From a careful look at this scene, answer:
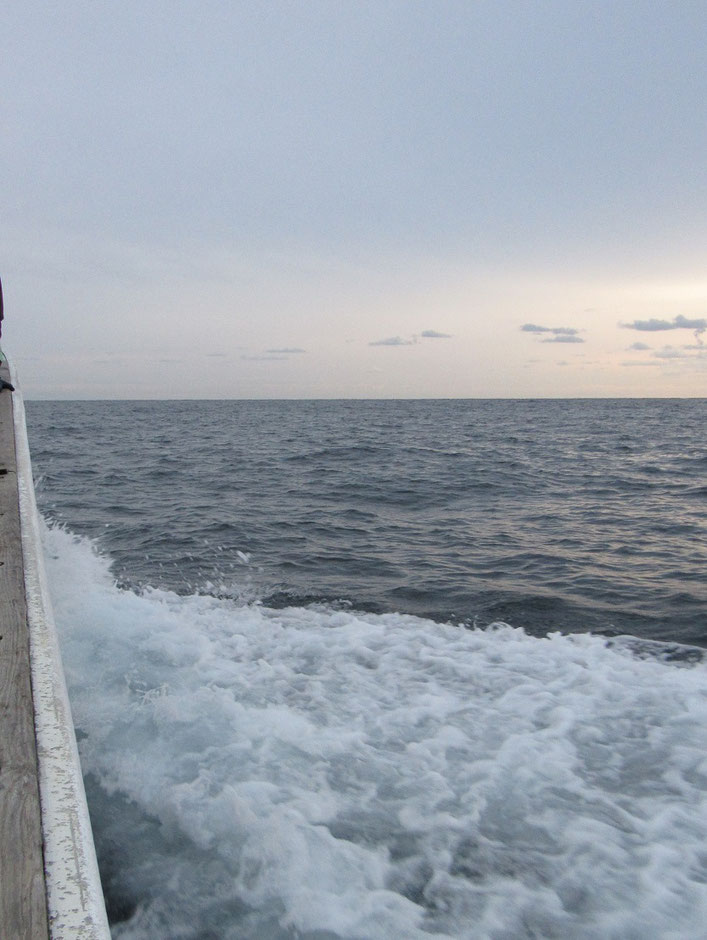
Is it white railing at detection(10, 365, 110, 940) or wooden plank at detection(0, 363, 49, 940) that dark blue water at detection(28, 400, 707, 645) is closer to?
wooden plank at detection(0, 363, 49, 940)

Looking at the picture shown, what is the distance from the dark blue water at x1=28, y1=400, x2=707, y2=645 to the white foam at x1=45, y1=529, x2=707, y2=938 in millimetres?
1321

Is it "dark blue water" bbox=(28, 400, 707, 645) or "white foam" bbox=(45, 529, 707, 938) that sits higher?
"dark blue water" bbox=(28, 400, 707, 645)

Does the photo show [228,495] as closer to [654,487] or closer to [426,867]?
[654,487]

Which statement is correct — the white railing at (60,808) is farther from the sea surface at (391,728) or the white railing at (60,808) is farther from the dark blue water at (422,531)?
the dark blue water at (422,531)

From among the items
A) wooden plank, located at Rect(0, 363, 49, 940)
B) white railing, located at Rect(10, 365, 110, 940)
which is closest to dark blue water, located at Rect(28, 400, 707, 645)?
Result: wooden plank, located at Rect(0, 363, 49, 940)

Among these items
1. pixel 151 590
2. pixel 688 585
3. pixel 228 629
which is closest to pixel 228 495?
pixel 151 590

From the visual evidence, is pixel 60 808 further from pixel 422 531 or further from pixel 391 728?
pixel 422 531

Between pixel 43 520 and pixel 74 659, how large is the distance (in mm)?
6802

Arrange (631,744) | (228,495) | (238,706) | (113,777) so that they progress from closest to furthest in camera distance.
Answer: (113,777)
(631,744)
(238,706)
(228,495)

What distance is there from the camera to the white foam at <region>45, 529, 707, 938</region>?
272 cm

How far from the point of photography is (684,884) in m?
2.88

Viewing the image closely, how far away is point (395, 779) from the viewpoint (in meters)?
3.56

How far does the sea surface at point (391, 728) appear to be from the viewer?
9.07ft

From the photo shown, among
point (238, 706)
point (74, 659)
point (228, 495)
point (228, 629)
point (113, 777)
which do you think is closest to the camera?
point (113, 777)
